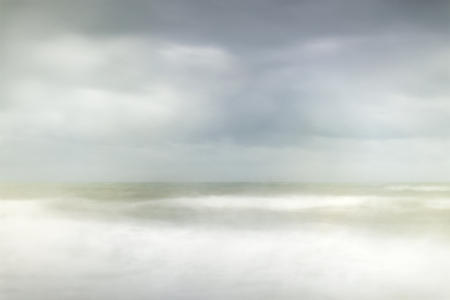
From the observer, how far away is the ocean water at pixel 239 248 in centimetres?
245

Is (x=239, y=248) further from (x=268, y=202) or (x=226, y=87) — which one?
(x=268, y=202)

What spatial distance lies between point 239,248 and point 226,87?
1.00 meters

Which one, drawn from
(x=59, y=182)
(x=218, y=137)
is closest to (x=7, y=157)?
(x=59, y=182)

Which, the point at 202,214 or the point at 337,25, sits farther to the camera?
the point at 202,214

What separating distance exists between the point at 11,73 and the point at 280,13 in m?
1.64

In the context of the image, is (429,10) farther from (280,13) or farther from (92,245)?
(92,245)

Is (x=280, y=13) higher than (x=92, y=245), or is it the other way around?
(x=280, y=13)

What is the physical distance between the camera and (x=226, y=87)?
9.45ft

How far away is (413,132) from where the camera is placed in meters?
2.78

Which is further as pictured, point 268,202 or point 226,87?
point 268,202

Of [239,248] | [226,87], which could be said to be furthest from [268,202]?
[226,87]

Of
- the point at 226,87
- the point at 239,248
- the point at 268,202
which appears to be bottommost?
the point at 239,248

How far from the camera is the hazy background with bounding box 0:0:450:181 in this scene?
2.73 metres

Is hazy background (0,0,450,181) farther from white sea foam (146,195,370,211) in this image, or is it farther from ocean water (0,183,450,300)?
white sea foam (146,195,370,211)
